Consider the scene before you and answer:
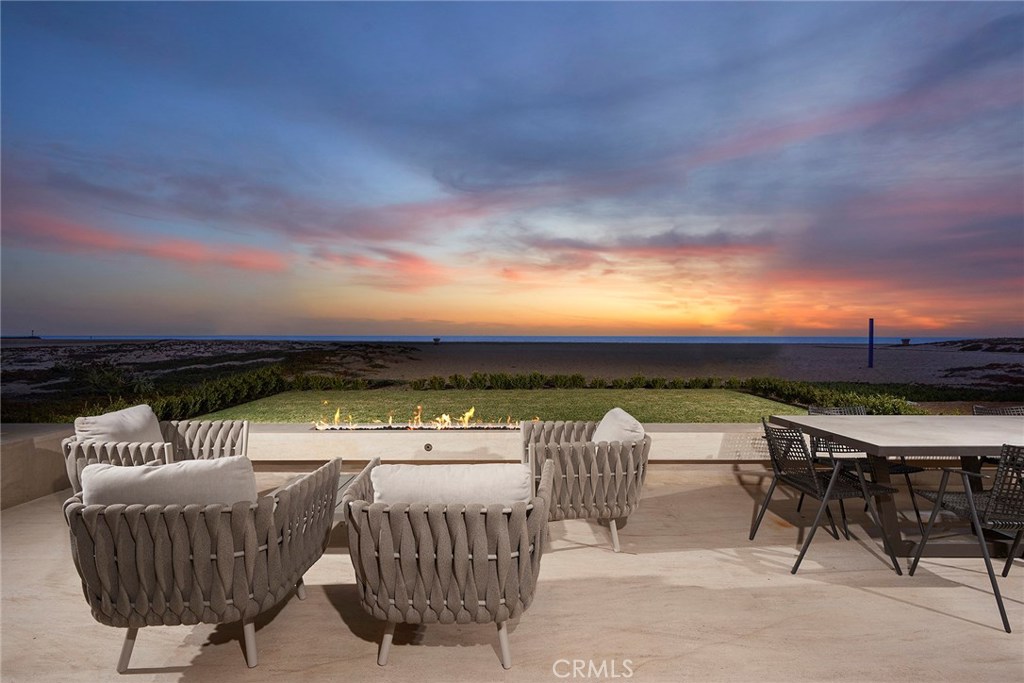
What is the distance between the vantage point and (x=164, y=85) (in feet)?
33.4

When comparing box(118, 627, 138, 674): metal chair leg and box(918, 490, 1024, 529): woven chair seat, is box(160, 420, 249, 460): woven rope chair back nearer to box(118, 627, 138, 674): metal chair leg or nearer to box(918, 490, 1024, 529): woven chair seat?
box(118, 627, 138, 674): metal chair leg

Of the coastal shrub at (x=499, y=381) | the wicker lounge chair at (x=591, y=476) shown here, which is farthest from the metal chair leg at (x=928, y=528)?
the coastal shrub at (x=499, y=381)

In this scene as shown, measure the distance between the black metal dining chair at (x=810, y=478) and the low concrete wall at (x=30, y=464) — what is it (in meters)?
6.31

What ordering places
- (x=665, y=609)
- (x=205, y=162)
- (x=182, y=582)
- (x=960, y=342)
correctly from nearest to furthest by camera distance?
(x=182, y=582), (x=665, y=609), (x=205, y=162), (x=960, y=342)

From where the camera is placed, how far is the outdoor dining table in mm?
3430

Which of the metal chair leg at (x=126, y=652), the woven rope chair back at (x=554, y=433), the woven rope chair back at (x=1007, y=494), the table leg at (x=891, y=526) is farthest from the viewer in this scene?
the woven rope chair back at (x=554, y=433)

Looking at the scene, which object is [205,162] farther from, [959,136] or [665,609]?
[959,136]

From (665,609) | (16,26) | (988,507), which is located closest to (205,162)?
(16,26)

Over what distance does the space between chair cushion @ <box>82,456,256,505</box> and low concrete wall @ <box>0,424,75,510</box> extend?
3.88 meters

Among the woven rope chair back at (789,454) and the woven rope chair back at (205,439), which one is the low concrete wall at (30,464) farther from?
the woven rope chair back at (789,454)

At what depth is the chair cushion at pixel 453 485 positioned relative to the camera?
2.36 meters

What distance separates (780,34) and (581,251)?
18.3 feet

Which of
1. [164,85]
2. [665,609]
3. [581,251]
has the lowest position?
[665,609]

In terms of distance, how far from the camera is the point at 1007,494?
308 centimetres
